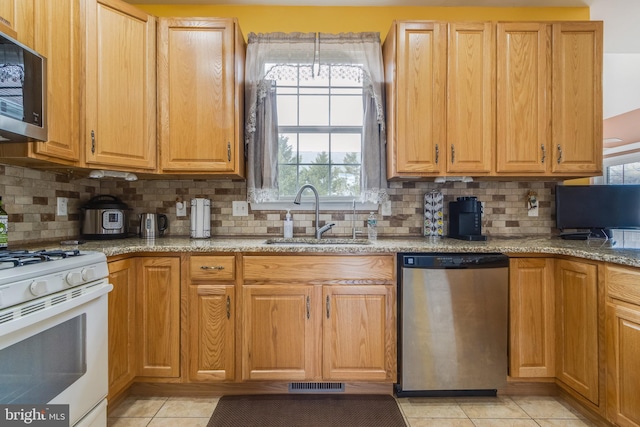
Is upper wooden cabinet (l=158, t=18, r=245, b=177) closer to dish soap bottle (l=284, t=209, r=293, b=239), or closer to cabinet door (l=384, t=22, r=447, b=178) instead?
dish soap bottle (l=284, t=209, r=293, b=239)

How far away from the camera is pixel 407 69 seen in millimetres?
2201

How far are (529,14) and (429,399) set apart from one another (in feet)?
9.72

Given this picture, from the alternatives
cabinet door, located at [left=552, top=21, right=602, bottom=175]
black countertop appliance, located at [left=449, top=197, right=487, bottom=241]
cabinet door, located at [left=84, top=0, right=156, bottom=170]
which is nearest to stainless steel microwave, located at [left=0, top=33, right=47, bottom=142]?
cabinet door, located at [left=84, top=0, right=156, bottom=170]

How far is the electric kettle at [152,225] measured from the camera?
2.36 metres

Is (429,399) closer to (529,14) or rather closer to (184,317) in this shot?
(184,317)

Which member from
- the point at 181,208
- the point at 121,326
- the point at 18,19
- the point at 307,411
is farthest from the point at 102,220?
the point at 307,411

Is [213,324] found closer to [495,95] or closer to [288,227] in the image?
[288,227]

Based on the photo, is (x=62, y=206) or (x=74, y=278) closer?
(x=74, y=278)

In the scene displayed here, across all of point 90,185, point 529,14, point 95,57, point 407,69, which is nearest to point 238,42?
point 95,57

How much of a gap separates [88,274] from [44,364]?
0.36 m

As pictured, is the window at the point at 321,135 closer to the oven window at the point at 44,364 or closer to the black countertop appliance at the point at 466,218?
the black countertop appliance at the point at 466,218

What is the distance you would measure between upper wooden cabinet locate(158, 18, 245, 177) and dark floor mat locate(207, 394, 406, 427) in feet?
4.82

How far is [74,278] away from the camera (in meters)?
1.33

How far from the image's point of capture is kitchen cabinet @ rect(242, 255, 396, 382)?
1924mm
